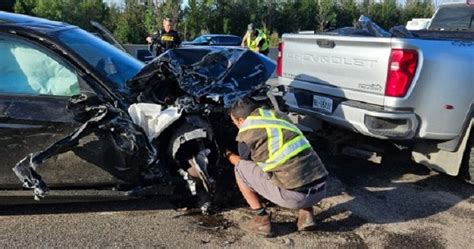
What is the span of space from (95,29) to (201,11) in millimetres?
22265

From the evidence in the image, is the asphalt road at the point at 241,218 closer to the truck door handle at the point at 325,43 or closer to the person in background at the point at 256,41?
the truck door handle at the point at 325,43

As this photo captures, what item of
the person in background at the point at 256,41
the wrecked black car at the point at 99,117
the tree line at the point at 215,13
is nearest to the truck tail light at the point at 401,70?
the wrecked black car at the point at 99,117

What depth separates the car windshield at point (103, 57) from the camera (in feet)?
14.3

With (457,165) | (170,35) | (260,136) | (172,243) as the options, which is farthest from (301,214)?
(170,35)

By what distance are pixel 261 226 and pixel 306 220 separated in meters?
0.37

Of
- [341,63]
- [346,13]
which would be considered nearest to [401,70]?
[341,63]

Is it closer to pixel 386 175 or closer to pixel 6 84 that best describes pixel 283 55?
pixel 386 175

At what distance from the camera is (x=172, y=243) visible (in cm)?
398

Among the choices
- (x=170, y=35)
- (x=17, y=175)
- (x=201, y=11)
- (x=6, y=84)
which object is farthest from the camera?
(x=201, y=11)

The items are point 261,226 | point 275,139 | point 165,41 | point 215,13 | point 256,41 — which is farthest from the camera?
point 215,13

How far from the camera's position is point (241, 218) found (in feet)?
14.6

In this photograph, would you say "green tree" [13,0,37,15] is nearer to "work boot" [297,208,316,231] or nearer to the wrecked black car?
the wrecked black car

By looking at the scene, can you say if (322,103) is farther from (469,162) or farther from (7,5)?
(7,5)

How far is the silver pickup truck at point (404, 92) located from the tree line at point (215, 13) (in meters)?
13.2
